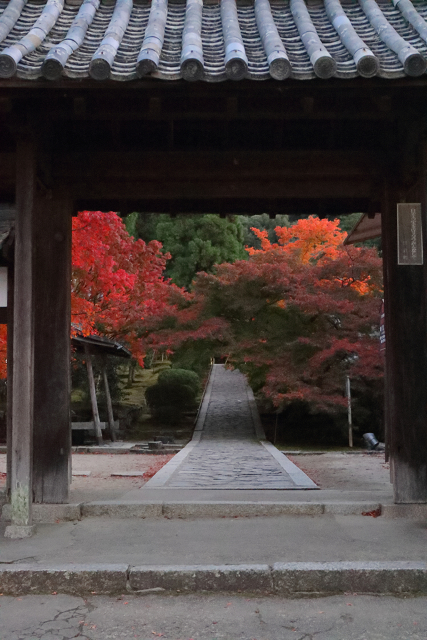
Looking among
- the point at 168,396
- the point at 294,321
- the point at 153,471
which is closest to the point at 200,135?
the point at 153,471

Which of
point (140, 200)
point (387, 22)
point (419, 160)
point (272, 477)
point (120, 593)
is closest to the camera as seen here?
point (120, 593)

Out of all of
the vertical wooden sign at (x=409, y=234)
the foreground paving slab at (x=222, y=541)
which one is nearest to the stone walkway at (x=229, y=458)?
the foreground paving slab at (x=222, y=541)

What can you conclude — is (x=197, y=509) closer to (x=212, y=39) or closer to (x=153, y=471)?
(x=212, y=39)

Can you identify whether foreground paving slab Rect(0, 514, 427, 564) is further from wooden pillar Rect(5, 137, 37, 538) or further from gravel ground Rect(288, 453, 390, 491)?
gravel ground Rect(288, 453, 390, 491)

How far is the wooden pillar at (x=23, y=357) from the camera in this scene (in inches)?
213

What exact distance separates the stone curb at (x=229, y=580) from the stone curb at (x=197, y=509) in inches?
70.6

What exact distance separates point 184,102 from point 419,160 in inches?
96.9

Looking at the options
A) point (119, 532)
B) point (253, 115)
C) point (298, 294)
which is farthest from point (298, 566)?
point (298, 294)

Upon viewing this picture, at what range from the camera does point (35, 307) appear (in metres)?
6.64

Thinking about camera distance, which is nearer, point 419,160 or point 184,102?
point 184,102

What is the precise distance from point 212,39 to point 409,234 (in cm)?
282

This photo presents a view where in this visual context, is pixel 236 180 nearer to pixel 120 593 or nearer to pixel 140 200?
Answer: pixel 140 200

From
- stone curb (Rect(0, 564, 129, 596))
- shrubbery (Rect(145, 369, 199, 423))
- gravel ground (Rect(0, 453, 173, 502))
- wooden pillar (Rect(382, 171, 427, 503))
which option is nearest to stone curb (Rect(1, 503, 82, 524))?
gravel ground (Rect(0, 453, 173, 502))

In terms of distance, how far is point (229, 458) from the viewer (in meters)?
13.5
